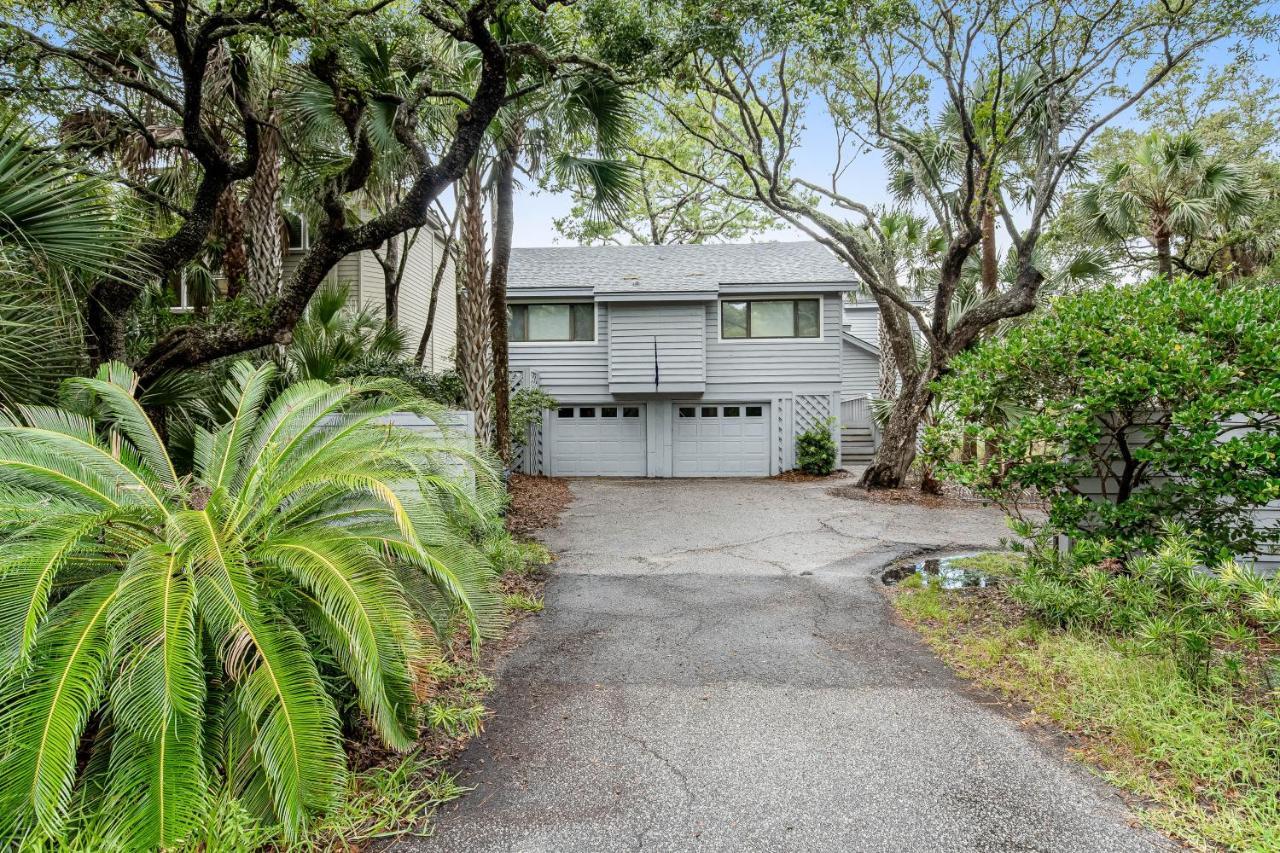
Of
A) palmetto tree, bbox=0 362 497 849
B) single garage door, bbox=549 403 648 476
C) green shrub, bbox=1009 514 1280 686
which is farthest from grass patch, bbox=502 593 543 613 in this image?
single garage door, bbox=549 403 648 476

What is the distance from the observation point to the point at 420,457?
13.2ft

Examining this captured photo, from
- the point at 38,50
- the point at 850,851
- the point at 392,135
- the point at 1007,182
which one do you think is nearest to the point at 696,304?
the point at 1007,182

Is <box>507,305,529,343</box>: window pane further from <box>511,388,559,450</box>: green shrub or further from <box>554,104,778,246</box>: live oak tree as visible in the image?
<box>554,104,778,246</box>: live oak tree

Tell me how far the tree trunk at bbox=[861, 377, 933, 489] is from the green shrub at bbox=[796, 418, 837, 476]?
7.10 feet

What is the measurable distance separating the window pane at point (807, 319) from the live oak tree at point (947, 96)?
2.63 m

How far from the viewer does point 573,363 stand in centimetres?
1522

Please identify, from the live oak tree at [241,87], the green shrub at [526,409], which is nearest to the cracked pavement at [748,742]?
the live oak tree at [241,87]

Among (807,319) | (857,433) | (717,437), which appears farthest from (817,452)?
(857,433)

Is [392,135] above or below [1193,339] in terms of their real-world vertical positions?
above

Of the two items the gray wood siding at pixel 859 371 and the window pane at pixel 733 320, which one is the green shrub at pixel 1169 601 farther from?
the gray wood siding at pixel 859 371

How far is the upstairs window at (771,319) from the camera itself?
15.1 metres

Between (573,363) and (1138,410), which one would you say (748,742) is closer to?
(1138,410)

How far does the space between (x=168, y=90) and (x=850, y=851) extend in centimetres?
966

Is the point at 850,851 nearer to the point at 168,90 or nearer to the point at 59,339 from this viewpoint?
the point at 59,339
